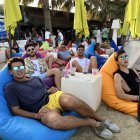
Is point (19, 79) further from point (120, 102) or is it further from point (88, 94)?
point (120, 102)

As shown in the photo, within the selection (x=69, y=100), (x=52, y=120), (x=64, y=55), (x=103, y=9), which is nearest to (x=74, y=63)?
(x=64, y=55)

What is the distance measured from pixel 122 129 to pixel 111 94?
87 cm

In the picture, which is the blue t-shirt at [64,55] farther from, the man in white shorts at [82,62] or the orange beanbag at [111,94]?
the orange beanbag at [111,94]

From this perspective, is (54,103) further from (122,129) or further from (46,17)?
(46,17)

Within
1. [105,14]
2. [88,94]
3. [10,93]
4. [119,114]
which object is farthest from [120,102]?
[105,14]

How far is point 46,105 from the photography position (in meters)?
3.57

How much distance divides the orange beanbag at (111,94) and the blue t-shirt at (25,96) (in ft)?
4.36

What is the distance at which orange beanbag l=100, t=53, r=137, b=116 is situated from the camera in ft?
14.0

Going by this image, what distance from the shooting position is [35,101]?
3574mm

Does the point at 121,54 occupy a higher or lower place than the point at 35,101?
higher

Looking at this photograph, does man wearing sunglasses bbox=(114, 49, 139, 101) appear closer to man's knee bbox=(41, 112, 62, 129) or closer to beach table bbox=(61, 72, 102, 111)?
beach table bbox=(61, 72, 102, 111)

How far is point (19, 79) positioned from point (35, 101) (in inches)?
16.3

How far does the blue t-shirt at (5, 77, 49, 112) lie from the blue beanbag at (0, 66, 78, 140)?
0.17m

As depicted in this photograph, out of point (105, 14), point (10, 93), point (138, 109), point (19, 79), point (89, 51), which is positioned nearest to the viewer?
point (10, 93)
